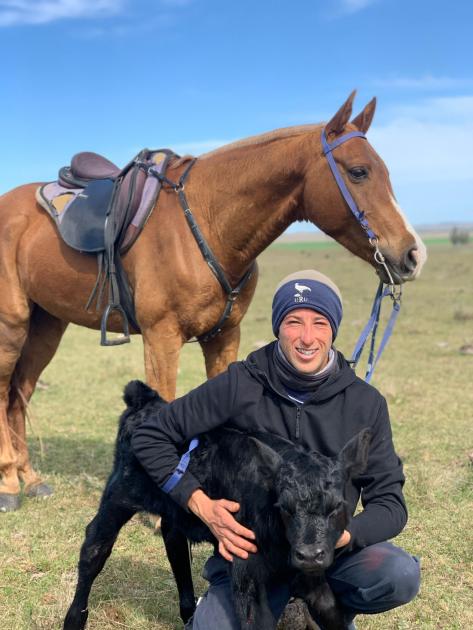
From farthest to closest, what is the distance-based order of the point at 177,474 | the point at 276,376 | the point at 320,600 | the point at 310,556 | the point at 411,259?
1. the point at 411,259
2. the point at 276,376
3. the point at 177,474
4. the point at 320,600
5. the point at 310,556

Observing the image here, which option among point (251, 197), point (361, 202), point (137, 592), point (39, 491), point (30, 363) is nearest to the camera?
point (137, 592)

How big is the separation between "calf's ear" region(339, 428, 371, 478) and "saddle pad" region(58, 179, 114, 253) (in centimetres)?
287

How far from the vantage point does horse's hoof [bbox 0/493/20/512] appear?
17.7 ft

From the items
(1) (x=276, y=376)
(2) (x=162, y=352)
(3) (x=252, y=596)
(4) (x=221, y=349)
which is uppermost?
(1) (x=276, y=376)

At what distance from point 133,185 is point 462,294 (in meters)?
18.4

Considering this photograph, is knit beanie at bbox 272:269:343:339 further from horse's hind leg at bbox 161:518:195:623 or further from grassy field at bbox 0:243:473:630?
grassy field at bbox 0:243:473:630

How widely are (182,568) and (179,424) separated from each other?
3.26 ft

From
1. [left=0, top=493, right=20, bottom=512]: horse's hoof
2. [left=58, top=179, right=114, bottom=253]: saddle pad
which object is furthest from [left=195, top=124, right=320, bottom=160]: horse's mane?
[left=0, top=493, right=20, bottom=512]: horse's hoof

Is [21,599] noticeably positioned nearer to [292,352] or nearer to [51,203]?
[292,352]

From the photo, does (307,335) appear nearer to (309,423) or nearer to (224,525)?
(309,423)

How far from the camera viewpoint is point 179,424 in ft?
10.1

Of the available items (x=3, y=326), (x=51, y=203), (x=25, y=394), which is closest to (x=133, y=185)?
(x=51, y=203)

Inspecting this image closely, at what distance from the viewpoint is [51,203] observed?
532cm

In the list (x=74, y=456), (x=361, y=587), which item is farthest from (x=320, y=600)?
(x=74, y=456)
